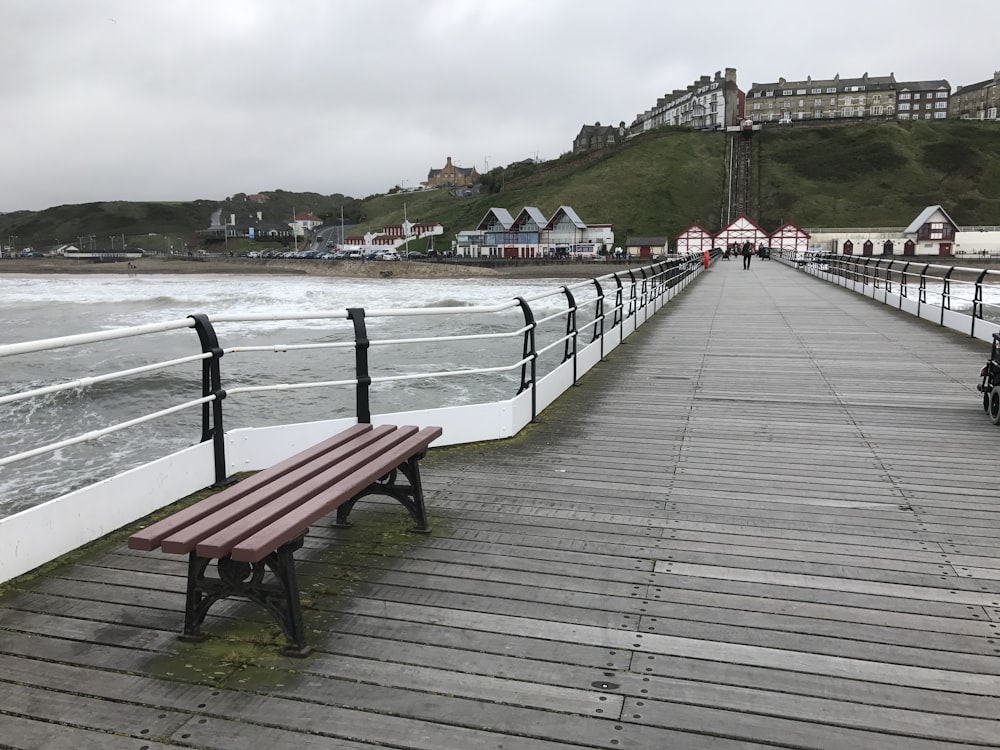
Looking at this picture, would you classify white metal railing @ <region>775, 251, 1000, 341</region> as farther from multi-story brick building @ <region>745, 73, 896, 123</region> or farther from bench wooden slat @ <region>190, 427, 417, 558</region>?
multi-story brick building @ <region>745, 73, 896, 123</region>

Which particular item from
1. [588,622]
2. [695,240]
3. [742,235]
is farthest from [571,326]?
[742,235]

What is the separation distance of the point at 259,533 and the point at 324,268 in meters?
113

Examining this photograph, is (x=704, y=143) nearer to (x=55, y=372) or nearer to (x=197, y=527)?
(x=55, y=372)

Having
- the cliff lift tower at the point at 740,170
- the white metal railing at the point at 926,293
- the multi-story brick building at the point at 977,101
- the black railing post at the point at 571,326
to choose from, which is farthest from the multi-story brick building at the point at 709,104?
the black railing post at the point at 571,326

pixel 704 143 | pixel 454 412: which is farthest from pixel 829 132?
pixel 454 412

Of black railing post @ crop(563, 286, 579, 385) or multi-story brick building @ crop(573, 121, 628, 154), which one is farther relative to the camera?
multi-story brick building @ crop(573, 121, 628, 154)

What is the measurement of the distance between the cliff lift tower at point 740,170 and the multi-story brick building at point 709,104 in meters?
5.58

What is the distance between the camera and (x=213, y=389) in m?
4.97

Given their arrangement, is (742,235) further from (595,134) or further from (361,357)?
(595,134)

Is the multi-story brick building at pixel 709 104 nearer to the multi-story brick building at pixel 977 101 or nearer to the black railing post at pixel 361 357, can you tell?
the multi-story brick building at pixel 977 101

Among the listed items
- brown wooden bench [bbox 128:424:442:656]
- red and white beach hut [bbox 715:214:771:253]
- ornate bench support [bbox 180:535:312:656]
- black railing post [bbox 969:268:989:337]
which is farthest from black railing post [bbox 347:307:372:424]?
red and white beach hut [bbox 715:214:771:253]

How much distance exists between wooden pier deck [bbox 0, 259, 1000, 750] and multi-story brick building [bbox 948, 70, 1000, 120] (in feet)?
613

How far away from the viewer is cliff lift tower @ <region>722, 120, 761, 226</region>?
5001 inches

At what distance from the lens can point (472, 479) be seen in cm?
542
